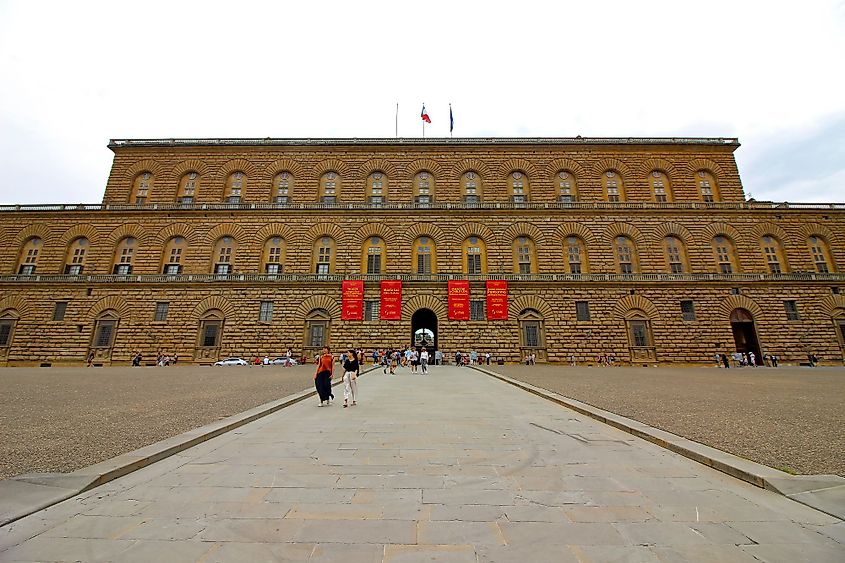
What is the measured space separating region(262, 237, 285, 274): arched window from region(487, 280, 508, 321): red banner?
13.9 m

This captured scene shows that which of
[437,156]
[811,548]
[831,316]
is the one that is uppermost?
[437,156]

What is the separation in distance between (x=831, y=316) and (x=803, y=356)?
3408 mm

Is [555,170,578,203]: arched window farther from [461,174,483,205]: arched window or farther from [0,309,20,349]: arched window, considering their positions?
[0,309,20,349]: arched window

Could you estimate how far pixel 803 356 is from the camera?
22812 mm

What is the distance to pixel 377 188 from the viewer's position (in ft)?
89.5

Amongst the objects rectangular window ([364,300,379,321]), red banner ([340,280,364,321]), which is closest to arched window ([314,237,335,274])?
red banner ([340,280,364,321])

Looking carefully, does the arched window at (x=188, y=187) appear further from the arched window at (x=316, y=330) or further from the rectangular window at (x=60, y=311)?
the arched window at (x=316, y=330)

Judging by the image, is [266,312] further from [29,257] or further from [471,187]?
[29,257]

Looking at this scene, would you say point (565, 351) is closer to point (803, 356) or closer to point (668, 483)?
point (803, 356)

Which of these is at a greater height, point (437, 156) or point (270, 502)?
point (437, 156)

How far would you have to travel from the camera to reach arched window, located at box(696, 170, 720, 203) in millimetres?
26625

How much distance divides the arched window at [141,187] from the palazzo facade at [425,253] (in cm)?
16

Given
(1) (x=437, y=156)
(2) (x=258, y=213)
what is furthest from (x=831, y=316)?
(2) (x=258, y=213)

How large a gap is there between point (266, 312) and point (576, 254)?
819 inches
